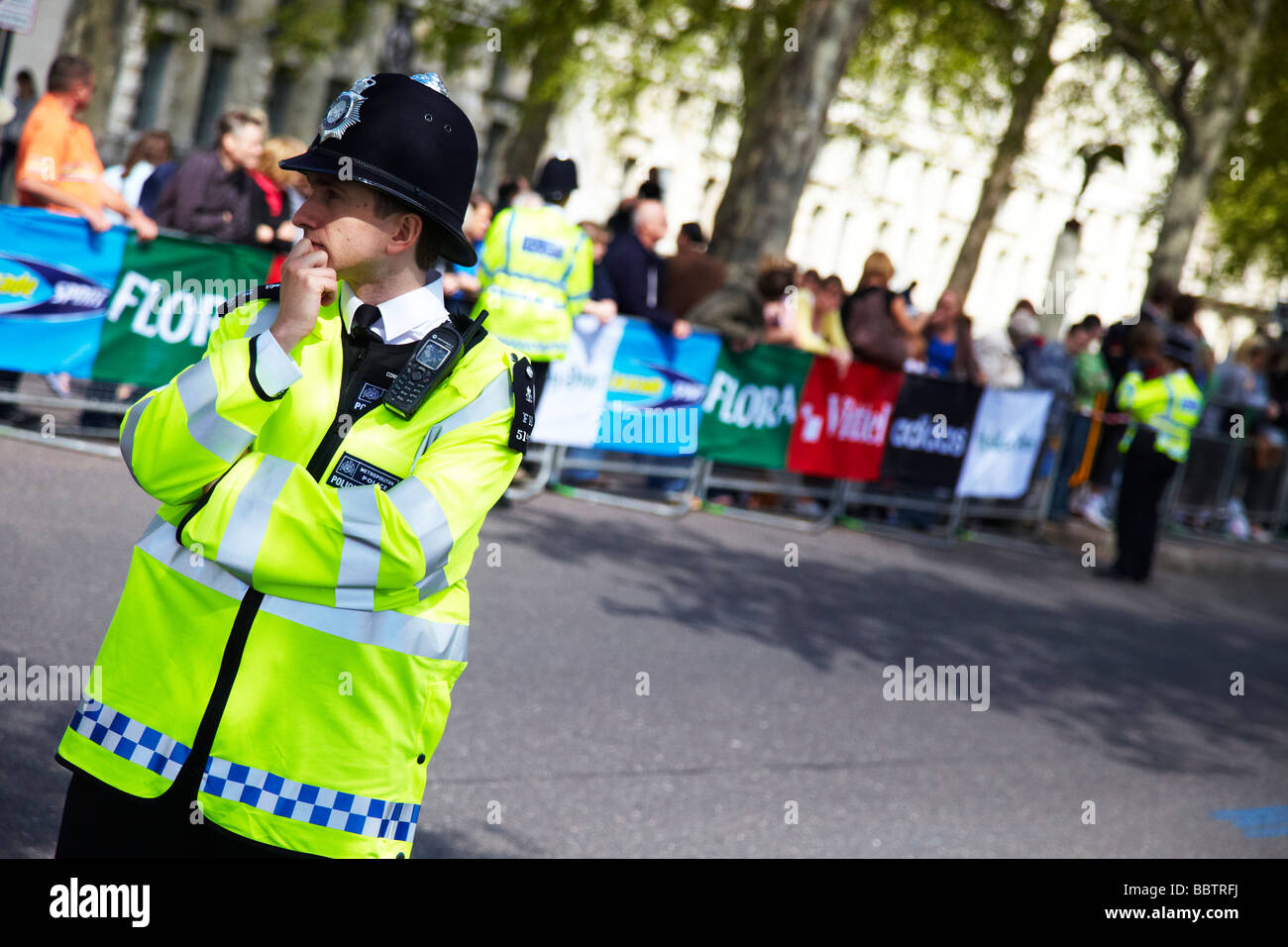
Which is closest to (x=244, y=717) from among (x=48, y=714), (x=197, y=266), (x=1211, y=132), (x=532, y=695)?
(x=48, y=714)

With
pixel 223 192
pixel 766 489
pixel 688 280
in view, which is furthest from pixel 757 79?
pixel 223 192

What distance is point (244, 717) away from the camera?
7.79 ft

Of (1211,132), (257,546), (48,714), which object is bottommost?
(48,714)

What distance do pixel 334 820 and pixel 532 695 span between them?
4370 millimetres

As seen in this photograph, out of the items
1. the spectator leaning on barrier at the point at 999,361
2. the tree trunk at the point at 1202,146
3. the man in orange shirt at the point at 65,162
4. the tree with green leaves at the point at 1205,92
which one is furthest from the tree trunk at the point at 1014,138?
the man in orange shirt at the point at 65,162

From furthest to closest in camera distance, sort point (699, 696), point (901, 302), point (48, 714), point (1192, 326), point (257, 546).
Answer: point (1192, 326), point (901, 302), point (699, 696), point (48, 714), point (257, 546)

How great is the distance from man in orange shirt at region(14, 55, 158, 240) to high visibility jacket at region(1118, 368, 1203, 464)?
8211 millimetres

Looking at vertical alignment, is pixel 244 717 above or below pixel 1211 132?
below

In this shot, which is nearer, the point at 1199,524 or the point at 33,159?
the point at 33,159

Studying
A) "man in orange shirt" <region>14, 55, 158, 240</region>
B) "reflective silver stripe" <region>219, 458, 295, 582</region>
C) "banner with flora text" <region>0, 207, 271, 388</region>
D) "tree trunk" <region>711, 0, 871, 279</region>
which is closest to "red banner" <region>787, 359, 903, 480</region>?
"tree trunk" <region>711, 0, 871, 279</region>

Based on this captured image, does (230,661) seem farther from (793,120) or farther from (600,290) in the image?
(793,120)

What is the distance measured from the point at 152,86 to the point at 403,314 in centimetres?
4008

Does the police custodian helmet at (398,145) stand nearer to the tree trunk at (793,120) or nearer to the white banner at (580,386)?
the white banner at (580,386)

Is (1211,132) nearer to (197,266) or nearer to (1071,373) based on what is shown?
(1071,373)
